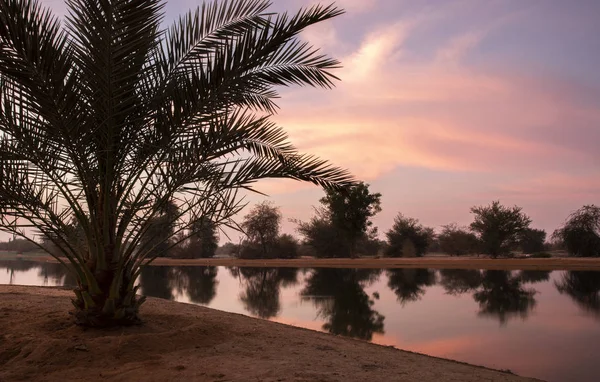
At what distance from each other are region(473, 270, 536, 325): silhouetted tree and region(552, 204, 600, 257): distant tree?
22.6 metres

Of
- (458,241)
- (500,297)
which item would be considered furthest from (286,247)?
(500,297)

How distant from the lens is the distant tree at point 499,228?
3575cm

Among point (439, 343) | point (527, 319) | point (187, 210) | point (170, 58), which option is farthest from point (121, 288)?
point (527, 319)

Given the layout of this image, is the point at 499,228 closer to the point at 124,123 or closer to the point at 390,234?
the point at 390,234

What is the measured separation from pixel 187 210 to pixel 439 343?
15.1 feet

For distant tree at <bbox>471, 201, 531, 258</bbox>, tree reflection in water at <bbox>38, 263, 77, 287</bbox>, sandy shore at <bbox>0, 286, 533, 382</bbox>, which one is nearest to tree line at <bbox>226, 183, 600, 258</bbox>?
distant tree at <bbox>471, 201, 531, 258</bbox>

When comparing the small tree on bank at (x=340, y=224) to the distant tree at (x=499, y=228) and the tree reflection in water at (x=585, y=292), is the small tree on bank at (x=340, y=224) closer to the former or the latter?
the distant tree at (x=499, y=228)

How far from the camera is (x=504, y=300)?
1246 cm

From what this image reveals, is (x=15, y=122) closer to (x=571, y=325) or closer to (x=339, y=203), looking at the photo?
(x=571, y=325)

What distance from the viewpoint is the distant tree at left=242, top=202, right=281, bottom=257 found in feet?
147

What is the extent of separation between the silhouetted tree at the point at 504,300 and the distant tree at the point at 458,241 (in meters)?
24.4

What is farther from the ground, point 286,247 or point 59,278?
point 286,247

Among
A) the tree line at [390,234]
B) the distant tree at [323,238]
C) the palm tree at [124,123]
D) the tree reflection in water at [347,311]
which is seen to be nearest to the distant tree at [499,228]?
the tree line at [390,234]

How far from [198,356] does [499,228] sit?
34.9m
